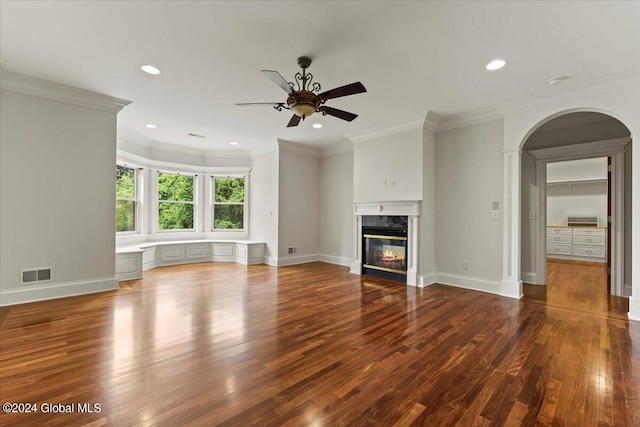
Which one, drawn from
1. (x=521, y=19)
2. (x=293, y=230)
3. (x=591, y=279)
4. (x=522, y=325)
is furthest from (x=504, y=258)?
(x=293, y=230)

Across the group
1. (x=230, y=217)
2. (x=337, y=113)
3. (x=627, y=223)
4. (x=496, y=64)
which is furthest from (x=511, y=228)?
(x=230, y=217)

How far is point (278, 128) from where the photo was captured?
5.54 meters

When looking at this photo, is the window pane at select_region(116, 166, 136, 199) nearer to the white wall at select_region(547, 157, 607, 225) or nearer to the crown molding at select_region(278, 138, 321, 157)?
the crown molding at select_region(278, 138, 321, 157)

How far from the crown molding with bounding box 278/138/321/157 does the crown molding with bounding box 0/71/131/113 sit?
300 cm

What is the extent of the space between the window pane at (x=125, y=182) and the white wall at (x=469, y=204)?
6.35 meters

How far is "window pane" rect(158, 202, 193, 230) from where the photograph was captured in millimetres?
6898

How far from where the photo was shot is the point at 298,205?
6879 mm

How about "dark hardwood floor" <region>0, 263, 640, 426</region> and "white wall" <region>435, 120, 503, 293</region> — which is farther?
"white wall" <region>435, 120, 503, 293</region>

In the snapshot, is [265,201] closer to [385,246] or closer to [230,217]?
[230,217]

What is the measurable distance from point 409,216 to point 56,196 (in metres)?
5.25

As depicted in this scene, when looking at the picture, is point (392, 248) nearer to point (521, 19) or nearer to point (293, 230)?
point (293, 230)

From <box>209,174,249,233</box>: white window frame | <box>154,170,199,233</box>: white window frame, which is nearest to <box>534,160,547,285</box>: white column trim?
<box>209,174,249,233</box>: white window frame

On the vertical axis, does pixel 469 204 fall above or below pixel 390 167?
below

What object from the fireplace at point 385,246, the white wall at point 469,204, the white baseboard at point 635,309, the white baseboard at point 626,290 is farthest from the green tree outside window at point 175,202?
the white baseboard at point 626,290
